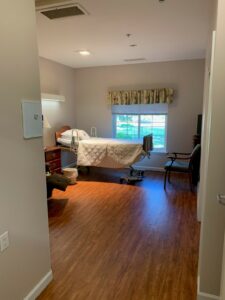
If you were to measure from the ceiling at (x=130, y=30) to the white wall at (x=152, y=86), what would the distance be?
0.42 meters

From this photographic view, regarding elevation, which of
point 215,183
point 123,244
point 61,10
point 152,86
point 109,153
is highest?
point 61,10

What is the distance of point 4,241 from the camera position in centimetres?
149

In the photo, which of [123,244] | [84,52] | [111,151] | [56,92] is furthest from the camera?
[56,92]

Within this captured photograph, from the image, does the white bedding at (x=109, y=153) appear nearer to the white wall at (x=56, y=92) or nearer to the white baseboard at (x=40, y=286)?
the white wall at (x=56, y=92)

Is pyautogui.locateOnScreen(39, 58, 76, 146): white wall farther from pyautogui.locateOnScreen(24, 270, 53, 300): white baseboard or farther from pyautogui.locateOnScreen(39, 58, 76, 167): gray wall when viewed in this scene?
pyautogui.locateOnScreen(24, 270, 53, 300): white baseboard

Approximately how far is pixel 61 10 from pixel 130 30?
3.44 feet

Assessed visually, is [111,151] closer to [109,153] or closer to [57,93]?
[109,153]

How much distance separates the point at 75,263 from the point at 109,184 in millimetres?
2475

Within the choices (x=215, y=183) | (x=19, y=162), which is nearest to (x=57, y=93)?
(x=19, y=162)

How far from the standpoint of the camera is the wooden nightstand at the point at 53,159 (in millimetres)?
4520

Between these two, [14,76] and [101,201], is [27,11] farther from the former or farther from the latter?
[101,201]

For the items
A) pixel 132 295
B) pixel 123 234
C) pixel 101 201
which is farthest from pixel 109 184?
pixel 132 295

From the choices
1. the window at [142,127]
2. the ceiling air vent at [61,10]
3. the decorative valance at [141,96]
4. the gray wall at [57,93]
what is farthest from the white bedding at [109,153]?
the ceiling air vent at [61,10]

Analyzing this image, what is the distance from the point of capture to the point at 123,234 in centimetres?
273
